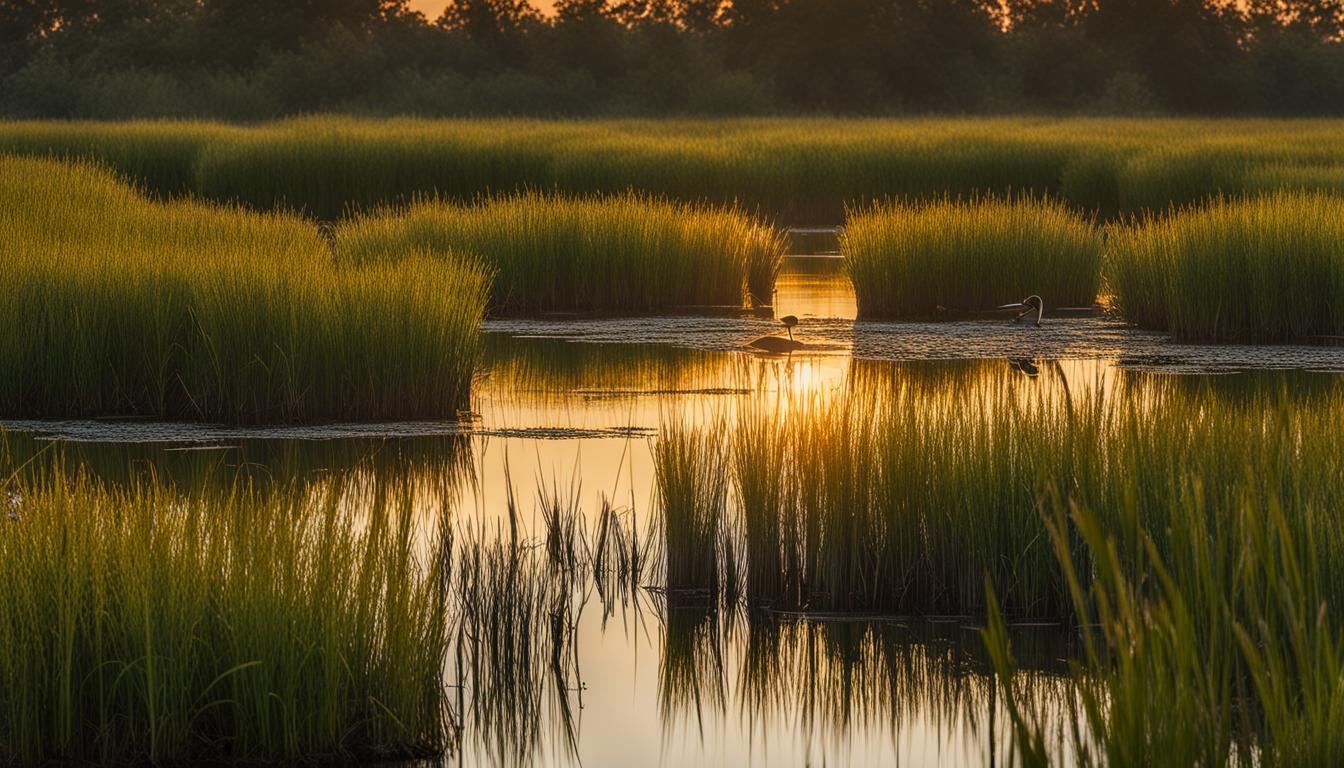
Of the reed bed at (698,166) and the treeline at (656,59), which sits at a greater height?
the treeline at (656,59)

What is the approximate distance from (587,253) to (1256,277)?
5790 millimetres

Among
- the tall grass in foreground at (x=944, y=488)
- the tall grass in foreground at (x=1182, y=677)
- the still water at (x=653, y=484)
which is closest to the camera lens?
the tall grass in foreground at (x=1182, y=677)

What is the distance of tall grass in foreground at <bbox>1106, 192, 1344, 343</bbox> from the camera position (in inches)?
567

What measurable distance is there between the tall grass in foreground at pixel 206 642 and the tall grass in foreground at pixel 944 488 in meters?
1.93

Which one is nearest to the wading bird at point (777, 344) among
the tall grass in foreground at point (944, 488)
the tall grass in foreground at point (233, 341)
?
the tall grass in foreground at point (233, 341)

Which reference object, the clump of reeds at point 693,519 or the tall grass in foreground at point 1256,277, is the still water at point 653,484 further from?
the tall grass in foreground at point 1256,277

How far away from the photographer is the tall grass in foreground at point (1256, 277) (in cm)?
1439

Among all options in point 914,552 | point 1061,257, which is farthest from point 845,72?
point 914,552

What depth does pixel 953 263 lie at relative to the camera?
16453mm

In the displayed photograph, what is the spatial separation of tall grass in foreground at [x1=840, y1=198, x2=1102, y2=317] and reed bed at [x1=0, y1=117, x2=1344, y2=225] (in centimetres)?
916

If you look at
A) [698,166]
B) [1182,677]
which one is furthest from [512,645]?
[698,166]

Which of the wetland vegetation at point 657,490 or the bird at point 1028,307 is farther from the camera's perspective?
the bird at point 1028,307

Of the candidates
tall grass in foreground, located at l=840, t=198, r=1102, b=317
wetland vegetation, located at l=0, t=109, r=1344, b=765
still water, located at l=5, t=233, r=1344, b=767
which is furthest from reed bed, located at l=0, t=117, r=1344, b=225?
still water, located at l=5, t=233, r=1344, b=767

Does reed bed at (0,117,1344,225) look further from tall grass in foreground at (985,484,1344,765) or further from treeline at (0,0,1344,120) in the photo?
treeline at (0,0,1344,120)
